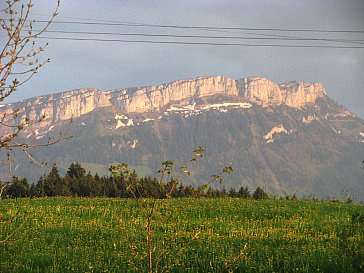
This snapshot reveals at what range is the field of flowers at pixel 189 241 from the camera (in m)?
12.2

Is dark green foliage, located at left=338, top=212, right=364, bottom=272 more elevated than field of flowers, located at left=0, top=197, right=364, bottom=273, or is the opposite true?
dark green foliage, located at left=338, top=212, right=364, bottom=272

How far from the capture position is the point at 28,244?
1608 cm

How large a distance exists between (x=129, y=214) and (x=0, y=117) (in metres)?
18.3

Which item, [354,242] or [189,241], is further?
[189,241]

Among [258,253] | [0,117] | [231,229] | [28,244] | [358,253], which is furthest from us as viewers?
[231,229]

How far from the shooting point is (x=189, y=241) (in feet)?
37.4

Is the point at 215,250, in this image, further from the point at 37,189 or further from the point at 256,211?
the point at 37,189

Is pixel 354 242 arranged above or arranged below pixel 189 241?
above

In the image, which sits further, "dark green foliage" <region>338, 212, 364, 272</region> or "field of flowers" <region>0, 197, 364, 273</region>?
"field of flowers" <region>0, 197, 364, 273</region>

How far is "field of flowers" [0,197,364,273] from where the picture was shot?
12.2 m

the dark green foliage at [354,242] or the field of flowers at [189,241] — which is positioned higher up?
the dark green foliage at [354,242]

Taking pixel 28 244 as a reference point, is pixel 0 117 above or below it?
above

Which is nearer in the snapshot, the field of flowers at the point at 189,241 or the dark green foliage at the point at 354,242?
the dark green foliage at the point at 354,242

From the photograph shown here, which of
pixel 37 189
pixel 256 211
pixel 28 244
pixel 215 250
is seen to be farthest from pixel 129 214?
pixel 37 189
